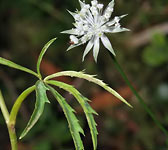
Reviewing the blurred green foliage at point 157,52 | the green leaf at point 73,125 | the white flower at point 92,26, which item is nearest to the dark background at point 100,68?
the blurred green foliage at point 157,52

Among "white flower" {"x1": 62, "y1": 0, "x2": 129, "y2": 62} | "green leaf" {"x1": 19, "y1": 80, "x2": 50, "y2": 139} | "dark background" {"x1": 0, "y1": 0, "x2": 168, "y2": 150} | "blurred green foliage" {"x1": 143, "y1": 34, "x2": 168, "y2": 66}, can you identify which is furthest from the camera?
"blurred green foliage" {"x1": 143, "y1": 34, "x2": 168, "y2": 66}

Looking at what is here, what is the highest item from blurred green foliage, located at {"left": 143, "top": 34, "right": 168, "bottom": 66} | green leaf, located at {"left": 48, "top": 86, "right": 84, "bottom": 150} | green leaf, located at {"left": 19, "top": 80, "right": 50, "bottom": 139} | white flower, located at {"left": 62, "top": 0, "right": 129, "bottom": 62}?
blurred green foliage, located at {"left": 143, "top": 34, "right": 168, "bottom": 66}

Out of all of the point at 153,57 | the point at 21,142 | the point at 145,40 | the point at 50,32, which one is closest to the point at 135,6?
the point at 145,40

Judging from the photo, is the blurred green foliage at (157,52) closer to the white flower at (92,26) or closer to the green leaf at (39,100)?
the white flower at (92,26)

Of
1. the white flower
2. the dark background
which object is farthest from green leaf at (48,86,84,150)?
the dark background

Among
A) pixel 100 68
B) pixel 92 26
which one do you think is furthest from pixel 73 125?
pixel 100 68

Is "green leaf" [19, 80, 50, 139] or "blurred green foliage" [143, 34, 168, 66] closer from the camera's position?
"green leaf" [19, 80, 50, 139]

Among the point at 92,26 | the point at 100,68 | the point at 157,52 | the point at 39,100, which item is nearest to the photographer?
the point at 39,100

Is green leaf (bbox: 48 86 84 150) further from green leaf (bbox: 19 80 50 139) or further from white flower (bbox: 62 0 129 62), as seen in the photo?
white flower (bbox: 62 0 129 62)

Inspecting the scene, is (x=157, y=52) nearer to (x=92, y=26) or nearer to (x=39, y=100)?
(x=92, y=26)
